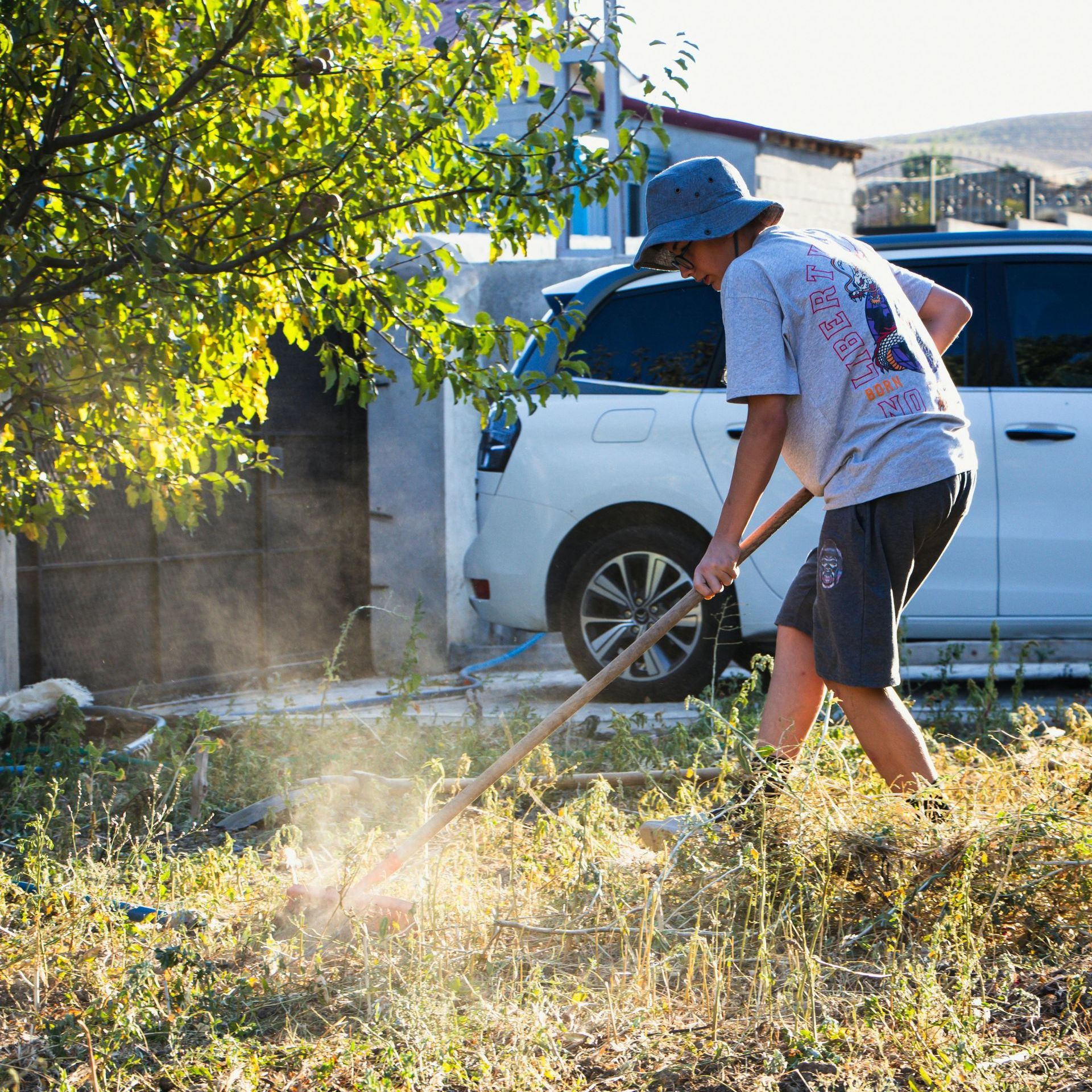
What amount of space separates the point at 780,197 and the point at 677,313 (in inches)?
597

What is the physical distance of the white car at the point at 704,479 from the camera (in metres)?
5.30

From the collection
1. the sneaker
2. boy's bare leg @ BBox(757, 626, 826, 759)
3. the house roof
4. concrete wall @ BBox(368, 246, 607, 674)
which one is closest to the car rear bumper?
concrete wall @ BBox(368, 246, 607, 674)

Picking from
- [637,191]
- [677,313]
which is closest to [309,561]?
[677,313]

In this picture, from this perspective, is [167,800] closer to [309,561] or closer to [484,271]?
[309,561]

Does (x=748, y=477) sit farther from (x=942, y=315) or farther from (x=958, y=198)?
(x=958, y=198)

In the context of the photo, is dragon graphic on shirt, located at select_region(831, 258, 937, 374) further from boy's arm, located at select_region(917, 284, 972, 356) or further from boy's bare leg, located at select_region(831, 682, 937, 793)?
boy's bare leg, located at select_region(831, 682, 937, 793)

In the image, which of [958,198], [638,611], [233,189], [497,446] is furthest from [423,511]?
[958,198]

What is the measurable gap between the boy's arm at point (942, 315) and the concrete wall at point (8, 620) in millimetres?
4097

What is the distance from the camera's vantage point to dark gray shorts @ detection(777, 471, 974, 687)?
2980 mm

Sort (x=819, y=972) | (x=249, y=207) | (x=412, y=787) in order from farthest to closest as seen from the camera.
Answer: (x=412, y=787)
(x=249, y=207)
(x=819, y=972)

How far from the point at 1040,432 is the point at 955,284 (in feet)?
2.59

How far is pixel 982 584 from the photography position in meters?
5.35

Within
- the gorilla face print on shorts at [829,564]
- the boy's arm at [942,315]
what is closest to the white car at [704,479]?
the boy's arm at [942,315]

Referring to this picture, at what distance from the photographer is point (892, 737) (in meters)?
3.02
